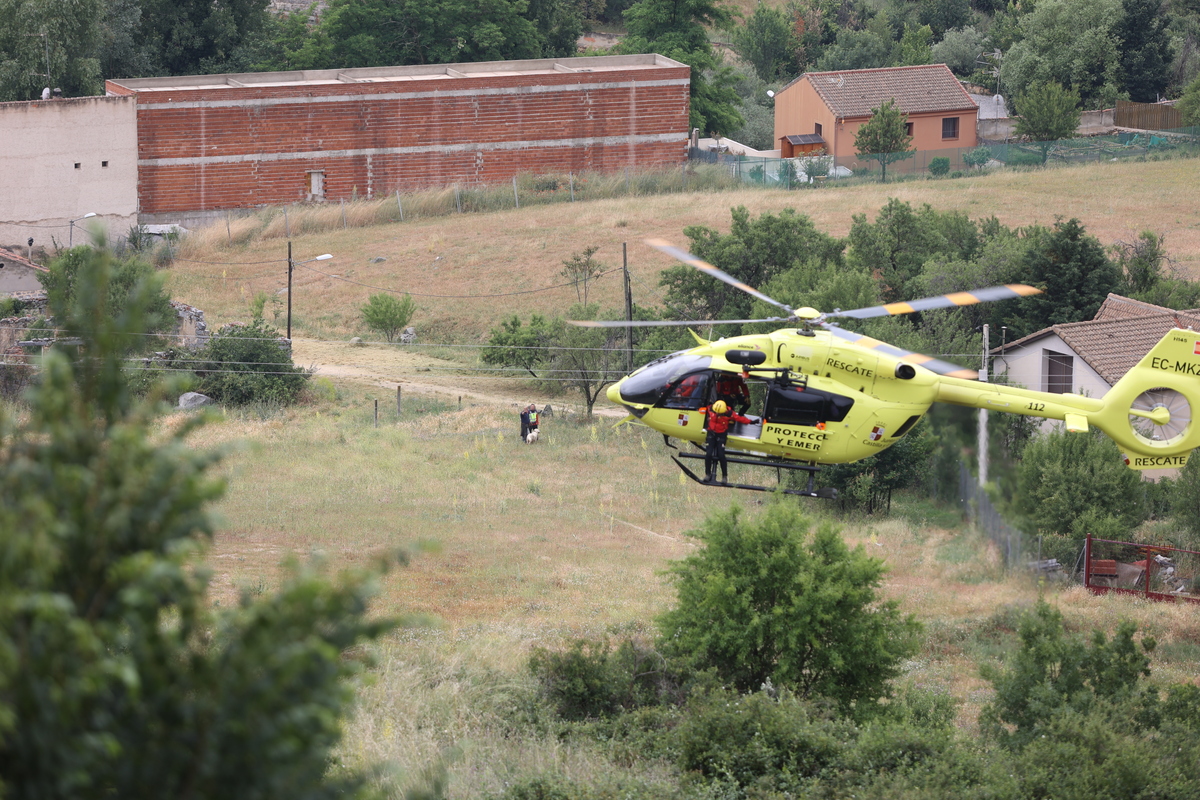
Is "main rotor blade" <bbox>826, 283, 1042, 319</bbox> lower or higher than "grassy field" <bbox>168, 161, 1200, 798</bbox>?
higher

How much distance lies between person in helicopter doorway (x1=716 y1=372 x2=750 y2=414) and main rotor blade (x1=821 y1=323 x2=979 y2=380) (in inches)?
56.8

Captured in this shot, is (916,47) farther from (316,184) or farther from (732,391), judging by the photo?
(732,391)

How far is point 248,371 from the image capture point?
4159cm

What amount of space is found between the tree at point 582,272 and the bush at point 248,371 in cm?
1241

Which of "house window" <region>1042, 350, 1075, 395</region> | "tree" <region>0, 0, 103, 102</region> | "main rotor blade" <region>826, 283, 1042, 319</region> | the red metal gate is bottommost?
the red metal gate

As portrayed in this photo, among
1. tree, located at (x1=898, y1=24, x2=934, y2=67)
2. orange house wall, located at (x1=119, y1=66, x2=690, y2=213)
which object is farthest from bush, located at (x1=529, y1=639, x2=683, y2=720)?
tree, located at (x1=898, y1=24, x2=934, y2=67)

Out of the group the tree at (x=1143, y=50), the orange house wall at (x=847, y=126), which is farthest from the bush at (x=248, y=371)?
the tree at (x=1143, y=50)

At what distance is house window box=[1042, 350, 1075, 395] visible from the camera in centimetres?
3419

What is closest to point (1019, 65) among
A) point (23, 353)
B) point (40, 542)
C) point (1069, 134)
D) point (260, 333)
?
point (1069, 134)

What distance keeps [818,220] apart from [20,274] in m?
32.4

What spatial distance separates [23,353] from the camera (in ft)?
134

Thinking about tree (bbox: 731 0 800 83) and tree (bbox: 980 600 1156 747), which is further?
Answer: tree (bbox: 731 0 800 83)

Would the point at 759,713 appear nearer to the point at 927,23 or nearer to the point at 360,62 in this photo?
the point at 360,62

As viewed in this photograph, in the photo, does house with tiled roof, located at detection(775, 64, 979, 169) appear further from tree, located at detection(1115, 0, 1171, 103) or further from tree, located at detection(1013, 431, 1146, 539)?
tree, located at detection(1013, 431, 1146, 539)
